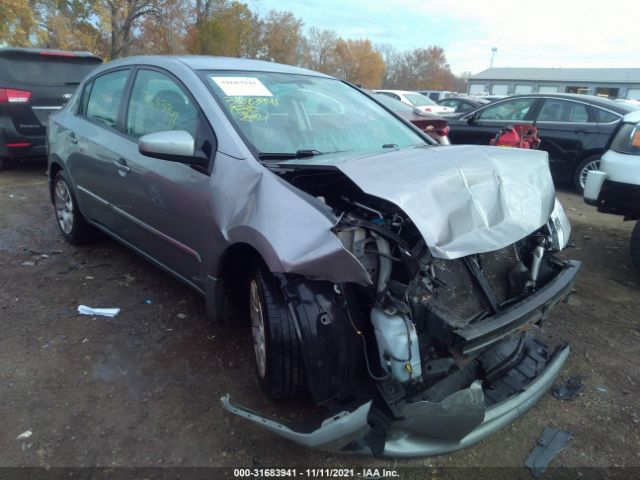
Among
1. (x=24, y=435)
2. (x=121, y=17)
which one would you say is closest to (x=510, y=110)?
(x=24, y=435)

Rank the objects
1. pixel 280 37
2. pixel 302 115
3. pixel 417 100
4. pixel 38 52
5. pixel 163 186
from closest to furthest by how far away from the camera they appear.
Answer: pixel 163 186
pixel 302 115
pixel 38 52
pixel 417 100
pixel 280 37

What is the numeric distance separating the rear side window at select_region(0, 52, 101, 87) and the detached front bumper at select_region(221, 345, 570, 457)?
670 cm

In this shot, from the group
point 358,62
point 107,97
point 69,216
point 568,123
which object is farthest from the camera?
point 358,62

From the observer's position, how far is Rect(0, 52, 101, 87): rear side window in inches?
259

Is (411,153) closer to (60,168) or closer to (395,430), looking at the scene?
(395,430)

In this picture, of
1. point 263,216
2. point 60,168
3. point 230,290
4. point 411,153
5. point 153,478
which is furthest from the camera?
point 60,168

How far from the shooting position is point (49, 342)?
2979 millimetres

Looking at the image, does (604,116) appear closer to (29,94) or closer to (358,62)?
(29,94)

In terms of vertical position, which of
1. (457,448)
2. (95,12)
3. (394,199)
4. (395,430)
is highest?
(95,12)

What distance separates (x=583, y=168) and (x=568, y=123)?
75 cm

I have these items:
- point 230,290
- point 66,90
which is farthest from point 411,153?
point 66,90

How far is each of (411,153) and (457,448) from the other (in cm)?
143

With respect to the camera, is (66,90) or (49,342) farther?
(66,90)

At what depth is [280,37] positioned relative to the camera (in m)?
44.8
